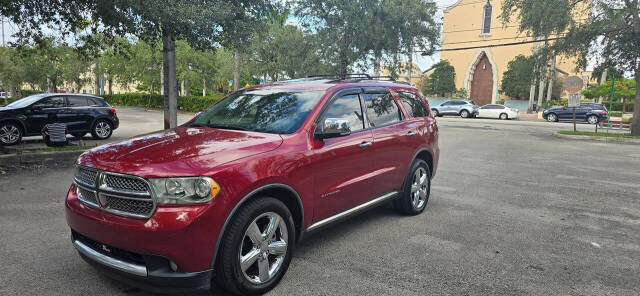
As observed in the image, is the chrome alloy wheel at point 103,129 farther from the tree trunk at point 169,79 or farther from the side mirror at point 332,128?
the side mirror at point 332,128

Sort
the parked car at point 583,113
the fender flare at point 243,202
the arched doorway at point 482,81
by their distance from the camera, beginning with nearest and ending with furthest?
the fender flare at point 243,202, the parked car at point 583,113, the arched doorway at point 482,81

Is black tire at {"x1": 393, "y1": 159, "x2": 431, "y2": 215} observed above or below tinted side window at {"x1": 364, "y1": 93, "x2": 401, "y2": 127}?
below

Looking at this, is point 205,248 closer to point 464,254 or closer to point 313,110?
point 313,110

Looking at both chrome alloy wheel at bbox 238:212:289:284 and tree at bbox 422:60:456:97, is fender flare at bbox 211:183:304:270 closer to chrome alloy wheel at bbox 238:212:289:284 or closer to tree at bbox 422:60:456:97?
chrome alloy wheel at bbox 238:212:289:284

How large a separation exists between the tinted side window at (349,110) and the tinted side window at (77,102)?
11319 millimetres

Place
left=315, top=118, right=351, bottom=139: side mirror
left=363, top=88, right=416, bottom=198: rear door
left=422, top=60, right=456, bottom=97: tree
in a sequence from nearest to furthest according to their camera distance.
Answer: left=315, top=118, right=351, bottom=139: side mirror < left=363, top=88, right=416, bottom=198: rear door < left=422, top=60, right=456, bottom=97: tree


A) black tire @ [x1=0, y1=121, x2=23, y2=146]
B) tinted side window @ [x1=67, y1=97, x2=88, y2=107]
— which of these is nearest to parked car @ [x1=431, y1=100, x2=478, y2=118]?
tinted side window @ [x1=67, y1=97, x2=88, y2=107]

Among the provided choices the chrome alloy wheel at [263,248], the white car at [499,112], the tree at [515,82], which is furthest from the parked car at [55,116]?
the tree at [515,82]

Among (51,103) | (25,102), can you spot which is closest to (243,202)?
(51,103)

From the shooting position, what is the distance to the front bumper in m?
2.73

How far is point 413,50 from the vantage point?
895 inches

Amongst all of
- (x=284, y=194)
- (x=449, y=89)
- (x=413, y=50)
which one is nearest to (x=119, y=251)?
(x=284, y=194)

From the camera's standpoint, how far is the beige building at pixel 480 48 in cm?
5600

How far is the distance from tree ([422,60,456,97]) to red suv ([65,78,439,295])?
184ft
